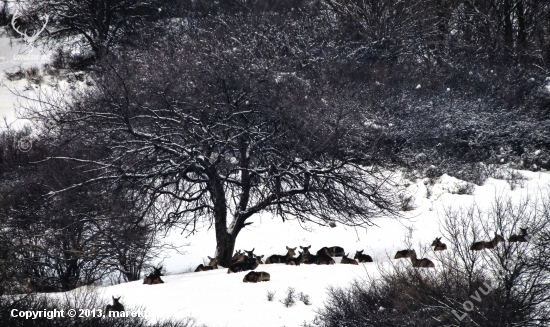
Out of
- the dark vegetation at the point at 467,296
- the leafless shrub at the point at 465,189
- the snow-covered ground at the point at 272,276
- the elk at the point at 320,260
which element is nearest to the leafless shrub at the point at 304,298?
the snow-covered ground at the point at 272,276

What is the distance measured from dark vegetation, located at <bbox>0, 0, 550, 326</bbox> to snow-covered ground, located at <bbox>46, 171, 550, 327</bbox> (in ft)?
2.67

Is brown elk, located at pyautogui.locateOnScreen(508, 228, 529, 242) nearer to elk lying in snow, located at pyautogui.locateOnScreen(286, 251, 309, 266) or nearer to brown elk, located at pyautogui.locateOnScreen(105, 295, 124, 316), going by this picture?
elk lying in snow, located at pyautogui.locateOnScreen(286, 251, 309, 266)

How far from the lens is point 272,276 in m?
10.6

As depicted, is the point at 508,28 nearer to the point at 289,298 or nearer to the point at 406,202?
the point at 406,202

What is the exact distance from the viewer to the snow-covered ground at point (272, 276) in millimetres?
8836

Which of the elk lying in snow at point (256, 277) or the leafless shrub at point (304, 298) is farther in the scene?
the elk lying in snow at point (256, 277)

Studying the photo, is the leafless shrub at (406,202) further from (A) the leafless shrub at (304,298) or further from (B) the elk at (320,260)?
(A) the leafless shrub at (304,298)

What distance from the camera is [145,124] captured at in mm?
15383

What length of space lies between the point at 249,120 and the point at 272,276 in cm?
687

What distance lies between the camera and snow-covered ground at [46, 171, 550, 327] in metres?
8.84

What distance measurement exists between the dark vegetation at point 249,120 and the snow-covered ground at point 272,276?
0.81m

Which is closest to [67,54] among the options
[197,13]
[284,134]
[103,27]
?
[103,27]

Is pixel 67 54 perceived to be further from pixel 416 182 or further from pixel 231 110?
pixel 416 182

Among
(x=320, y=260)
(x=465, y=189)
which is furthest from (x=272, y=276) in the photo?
(x=465, y=189)
